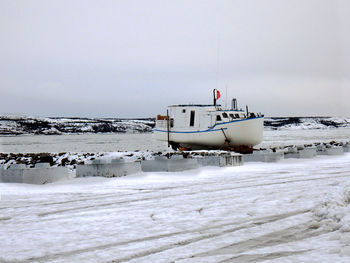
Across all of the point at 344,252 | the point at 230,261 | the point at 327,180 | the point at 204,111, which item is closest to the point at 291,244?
the point at 344,252

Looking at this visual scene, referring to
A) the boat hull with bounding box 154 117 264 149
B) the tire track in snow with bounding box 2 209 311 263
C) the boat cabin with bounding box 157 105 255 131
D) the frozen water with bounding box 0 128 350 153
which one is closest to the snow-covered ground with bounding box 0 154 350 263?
the tire track in snow with bounding box 2 209 311 263

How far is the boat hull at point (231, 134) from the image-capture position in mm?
27047

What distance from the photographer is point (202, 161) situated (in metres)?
15.9

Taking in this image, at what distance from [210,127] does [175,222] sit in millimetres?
22226

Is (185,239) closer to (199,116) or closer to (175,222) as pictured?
(175,222)

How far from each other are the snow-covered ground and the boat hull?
53.8ft

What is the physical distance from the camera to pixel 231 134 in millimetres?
27266

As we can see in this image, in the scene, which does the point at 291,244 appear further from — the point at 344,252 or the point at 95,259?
the point at 95,259

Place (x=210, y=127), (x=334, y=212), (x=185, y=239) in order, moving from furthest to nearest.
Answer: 1. (x=210, y=127)
2. (x=334, y=212)
3. (x=185, y=239)

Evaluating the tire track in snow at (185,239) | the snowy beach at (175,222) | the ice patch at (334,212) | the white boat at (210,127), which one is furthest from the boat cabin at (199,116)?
the tire track in snow at (185,239)

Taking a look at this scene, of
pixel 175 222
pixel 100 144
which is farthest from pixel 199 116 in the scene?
pixel 100 144

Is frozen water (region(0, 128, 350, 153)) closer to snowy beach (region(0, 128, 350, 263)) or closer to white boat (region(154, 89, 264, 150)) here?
white boat (region(154, 89, 264, 150))

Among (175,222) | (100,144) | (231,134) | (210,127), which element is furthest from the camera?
(100,144)

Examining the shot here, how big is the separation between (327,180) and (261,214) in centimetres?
512
